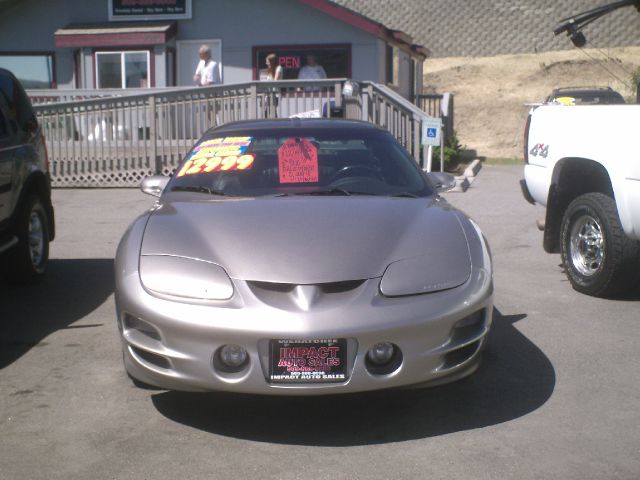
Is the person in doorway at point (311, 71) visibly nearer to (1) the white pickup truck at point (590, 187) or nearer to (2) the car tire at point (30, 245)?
(1) the white pickup truck at point (590, 187)

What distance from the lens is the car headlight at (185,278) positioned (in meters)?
4.25

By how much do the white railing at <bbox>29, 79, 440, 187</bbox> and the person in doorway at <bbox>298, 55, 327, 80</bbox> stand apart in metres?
2.72

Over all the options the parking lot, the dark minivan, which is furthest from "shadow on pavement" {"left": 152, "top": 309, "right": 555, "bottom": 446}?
the dark minivan

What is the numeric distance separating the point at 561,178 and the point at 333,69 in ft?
41.9

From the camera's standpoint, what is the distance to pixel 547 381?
16.8ft

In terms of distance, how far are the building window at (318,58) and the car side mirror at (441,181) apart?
1395 cm

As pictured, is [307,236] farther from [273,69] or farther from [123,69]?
[123,69]

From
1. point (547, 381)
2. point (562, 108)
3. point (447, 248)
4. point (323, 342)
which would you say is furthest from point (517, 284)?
point (323, 342)

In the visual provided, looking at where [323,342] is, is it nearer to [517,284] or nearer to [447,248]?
[447,248]

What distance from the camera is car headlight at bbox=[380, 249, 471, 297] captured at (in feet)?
14.0

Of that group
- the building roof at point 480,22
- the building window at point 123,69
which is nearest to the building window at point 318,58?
the building window at point 123,69

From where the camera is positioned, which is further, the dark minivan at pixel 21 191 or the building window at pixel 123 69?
the building window at pixel 123 69

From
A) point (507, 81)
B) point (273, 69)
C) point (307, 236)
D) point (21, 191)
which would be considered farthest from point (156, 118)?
point (507, 81)

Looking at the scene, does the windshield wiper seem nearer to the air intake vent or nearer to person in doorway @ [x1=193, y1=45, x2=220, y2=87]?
the air intake vent
